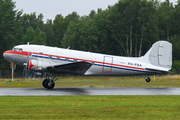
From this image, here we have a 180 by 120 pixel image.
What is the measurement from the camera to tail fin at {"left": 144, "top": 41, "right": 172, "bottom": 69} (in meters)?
24.1

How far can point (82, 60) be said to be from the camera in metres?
22.0

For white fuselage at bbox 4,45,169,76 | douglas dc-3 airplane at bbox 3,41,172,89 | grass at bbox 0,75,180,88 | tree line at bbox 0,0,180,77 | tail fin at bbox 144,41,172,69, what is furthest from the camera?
tree line at bbox 0,0,180,77

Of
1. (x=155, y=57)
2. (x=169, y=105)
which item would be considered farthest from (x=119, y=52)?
(x=169, y=105)

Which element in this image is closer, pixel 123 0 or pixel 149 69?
pixel 149 69

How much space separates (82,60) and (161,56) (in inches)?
305

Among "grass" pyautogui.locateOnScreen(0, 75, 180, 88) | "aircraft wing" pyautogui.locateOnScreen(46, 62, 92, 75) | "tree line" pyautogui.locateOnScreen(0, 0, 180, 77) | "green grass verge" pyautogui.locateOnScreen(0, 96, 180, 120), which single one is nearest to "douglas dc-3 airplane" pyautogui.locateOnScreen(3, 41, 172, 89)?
"aircraft wing" pyautogui.locateOnScreen(46, 62, 92, 75)

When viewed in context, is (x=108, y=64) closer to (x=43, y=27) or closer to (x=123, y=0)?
(x=123, y=0)

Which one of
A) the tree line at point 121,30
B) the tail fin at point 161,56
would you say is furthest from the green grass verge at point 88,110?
the tree line at point 121,30

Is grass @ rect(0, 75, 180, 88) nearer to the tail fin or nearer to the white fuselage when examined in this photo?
the tail fin

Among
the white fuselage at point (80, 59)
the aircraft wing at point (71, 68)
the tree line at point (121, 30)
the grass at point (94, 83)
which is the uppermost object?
the tree line at point (121, 30)

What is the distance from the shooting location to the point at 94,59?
22328 mm

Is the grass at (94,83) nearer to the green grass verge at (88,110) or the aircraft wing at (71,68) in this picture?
the aircraft wing at (71,68)

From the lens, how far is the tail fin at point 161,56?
24094 millimetres

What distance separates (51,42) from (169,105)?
79.4m
